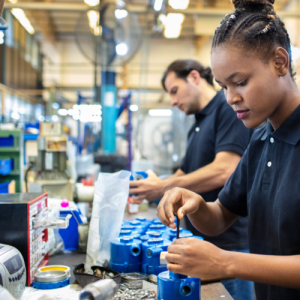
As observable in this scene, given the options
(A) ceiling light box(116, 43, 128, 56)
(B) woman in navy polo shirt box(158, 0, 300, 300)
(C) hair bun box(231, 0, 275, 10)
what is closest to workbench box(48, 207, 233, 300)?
(B) woman in navy polo shirt box(158, 0, 300, 300)

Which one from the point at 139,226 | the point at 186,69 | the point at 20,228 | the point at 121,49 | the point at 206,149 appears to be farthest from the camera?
the point at 121,49

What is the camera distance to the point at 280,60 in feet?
2.49

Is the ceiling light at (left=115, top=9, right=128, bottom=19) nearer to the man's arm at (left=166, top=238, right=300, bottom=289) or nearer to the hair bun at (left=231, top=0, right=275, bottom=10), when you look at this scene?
the hair bun at (left=231, top=0, right=275, bottom=10)

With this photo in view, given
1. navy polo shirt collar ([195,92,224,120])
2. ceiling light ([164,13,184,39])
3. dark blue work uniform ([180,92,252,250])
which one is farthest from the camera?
ceiling light ([164,13,184,39])

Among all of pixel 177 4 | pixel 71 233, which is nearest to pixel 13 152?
pixel 71 233

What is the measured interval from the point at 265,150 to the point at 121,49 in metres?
2.44

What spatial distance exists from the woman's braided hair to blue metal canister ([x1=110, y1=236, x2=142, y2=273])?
64cm

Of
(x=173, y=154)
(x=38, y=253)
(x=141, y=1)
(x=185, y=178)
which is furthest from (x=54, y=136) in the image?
(x=141, y=1)

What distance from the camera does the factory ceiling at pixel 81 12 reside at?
4.14 metres

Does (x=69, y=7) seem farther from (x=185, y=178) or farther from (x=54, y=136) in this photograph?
(x=185, y=178)

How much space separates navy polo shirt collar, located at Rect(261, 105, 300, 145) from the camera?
2.55 ft

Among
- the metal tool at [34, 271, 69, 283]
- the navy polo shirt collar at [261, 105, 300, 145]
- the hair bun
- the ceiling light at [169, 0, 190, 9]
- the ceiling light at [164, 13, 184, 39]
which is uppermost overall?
the ceiling light at [169, 0, 190, 9]

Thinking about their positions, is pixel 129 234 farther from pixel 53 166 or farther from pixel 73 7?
pixel 73 7

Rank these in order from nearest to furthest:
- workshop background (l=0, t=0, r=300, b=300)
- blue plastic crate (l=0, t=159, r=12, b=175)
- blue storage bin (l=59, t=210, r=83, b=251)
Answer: workshop background (l=0, t=0, r=300, b=300) → blue storage bin (l=59, t=210, r=83, b=251) → blue plastic crate (l=0, t=159, r=12, b=175)
